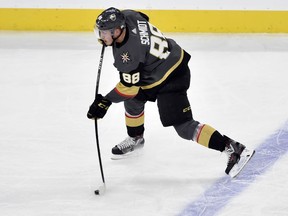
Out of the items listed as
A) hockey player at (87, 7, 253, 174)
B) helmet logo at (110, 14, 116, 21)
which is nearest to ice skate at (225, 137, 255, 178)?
hockey player at (87, 7, 253, 174)

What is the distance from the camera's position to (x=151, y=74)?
2908 millimetres

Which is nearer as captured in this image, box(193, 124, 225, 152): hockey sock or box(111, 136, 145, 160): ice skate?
box(193, 124, 225, 152): hockey sock

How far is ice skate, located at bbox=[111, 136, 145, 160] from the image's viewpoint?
10.7 ft

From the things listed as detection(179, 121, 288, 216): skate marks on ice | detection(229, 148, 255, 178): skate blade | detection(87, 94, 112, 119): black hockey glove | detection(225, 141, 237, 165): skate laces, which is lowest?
detection(179, 121, 288, 216): skate marks on ice

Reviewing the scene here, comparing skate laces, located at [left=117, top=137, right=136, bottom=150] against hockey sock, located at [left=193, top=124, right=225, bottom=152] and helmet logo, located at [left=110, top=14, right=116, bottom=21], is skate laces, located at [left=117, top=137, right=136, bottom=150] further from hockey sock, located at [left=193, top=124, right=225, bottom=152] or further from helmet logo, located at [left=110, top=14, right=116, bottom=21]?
helmet logo, located at [left=110, top=14, right=116, bottom=21]

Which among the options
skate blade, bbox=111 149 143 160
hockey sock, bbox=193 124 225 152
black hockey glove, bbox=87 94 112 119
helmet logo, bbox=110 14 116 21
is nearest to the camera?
helmet logo, bbox=110 14 116 21

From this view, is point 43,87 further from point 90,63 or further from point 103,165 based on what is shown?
point 103,165

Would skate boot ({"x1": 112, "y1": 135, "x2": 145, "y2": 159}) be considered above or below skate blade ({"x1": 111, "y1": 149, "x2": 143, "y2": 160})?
above

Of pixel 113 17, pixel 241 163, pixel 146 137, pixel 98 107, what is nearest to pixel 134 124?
pixel 146 137

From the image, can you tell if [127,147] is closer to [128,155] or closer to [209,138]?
[128,155]

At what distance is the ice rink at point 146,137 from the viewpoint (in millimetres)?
2779

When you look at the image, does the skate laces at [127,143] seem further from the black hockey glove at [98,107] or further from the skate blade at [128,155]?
the black hockey glove at [98,107]

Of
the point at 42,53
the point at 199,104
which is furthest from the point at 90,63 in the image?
the point at 199,104

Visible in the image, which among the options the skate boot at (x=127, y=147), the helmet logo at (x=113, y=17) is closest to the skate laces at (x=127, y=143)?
the skate boot at (x=127, y=147)
